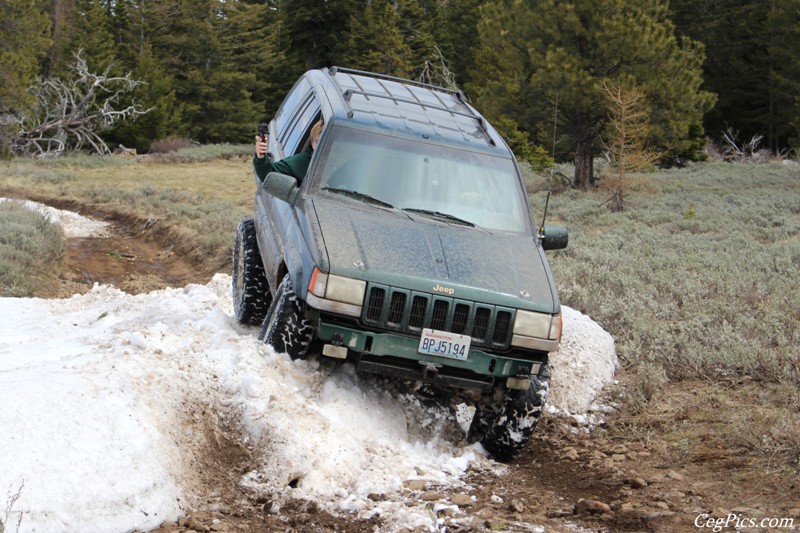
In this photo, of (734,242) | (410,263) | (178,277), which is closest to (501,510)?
(410,263)

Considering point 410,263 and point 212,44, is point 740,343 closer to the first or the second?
point 410,263

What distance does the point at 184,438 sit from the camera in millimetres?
4945

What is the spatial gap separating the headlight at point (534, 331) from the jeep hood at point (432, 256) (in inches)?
2.4

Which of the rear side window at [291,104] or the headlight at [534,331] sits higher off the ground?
the rear side window at [291,104]

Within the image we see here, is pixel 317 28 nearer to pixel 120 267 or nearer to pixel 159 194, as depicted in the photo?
pixel 159 194

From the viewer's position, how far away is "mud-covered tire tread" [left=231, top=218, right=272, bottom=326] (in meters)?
7.31

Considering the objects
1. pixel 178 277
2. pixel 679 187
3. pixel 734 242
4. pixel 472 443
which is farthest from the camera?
pixel 679 187

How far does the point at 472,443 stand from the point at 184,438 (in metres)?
2.08

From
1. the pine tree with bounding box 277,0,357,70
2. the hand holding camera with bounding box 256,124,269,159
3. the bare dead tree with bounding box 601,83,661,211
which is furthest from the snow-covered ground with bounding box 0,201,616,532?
the pine tree with bounding box 277,0,357,70

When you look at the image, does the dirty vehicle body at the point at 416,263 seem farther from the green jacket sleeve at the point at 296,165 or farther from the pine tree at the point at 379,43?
the pine tree at the point at 379,43

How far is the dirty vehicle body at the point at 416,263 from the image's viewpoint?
5.40 metres

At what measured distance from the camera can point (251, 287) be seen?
24.0ft

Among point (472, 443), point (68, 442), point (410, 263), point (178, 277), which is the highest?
point (410, 263)

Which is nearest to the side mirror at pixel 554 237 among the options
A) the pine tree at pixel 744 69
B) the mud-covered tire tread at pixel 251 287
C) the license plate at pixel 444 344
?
the license plate at pixel 444 344
